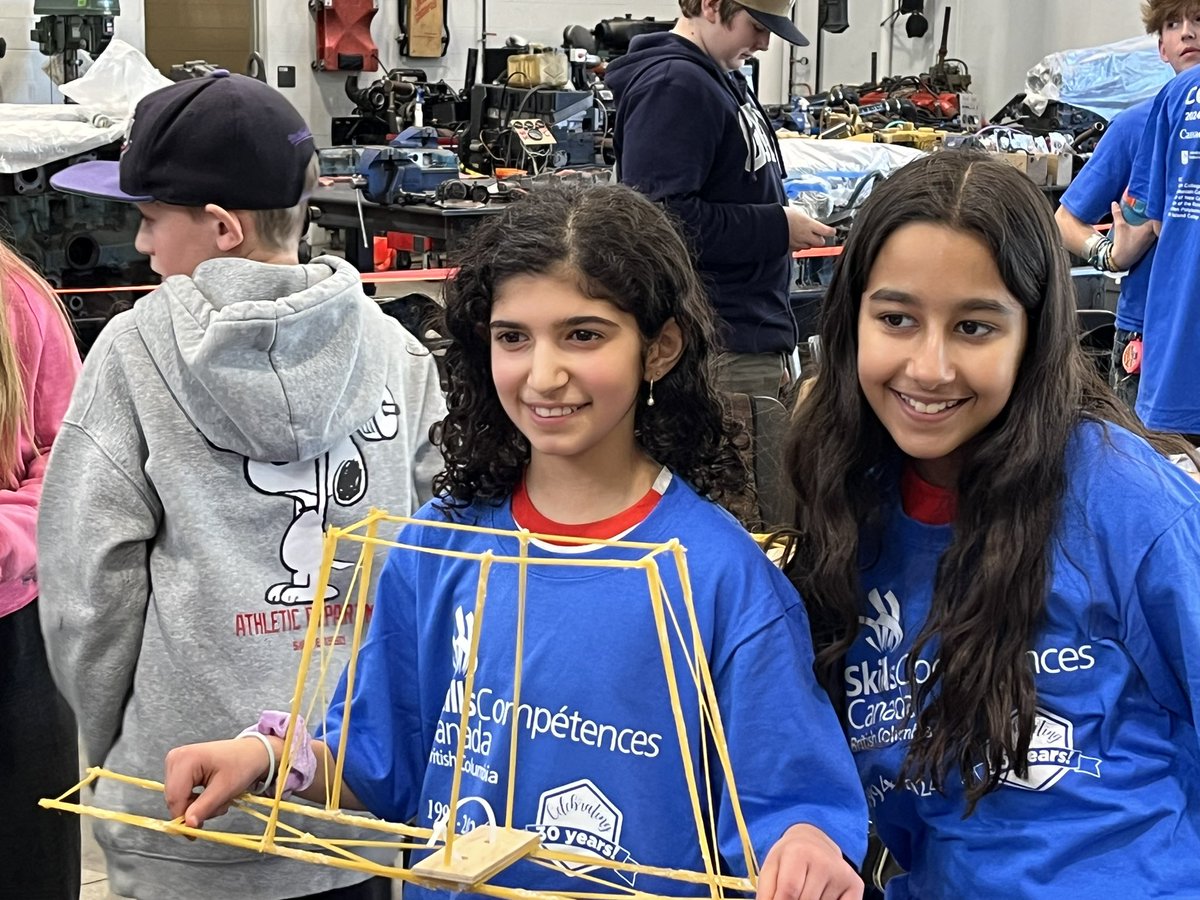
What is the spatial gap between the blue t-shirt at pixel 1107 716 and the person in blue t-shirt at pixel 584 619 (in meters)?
0.15

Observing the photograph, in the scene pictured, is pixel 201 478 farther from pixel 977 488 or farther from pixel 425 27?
pixel 425 27

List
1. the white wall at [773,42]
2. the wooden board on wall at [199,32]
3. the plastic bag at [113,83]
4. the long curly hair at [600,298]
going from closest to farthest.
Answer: the long curly hair at [600,298] → the plastic bag at [113,83] → the white wall at [773,42] → the wooden board on wall at [199,32]

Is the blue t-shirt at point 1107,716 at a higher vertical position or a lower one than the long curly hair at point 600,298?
lower

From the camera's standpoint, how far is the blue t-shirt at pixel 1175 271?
3045mm

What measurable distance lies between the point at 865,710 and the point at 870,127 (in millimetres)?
6665

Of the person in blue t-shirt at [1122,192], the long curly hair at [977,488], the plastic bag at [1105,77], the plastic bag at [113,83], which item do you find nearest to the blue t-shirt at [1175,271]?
the person in blue t-shirt at [1122,192]

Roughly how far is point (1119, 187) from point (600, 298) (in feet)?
8.27

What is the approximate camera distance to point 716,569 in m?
1.26

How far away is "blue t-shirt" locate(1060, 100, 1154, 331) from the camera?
10.9 ft

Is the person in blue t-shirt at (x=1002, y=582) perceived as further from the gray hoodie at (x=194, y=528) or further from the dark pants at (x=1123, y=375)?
the dark pants at (x=1123, y=375)

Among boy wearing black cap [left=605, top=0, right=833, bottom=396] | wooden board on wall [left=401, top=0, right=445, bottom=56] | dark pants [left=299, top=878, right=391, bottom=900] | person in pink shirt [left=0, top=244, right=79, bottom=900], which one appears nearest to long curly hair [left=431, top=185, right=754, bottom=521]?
dark pants [left=299, top=878, right=391, bottom=900]

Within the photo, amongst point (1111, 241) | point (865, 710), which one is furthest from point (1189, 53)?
point (865, 710)

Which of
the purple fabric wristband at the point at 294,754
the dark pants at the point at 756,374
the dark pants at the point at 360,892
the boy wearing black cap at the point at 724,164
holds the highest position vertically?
the boy wearing black cap at the point at 724,164

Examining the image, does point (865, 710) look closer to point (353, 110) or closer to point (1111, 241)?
point (1111, 241)
